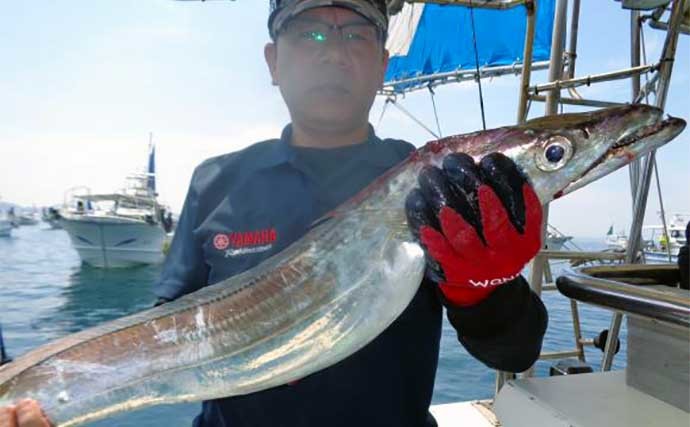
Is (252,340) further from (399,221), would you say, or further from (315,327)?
(399,221)

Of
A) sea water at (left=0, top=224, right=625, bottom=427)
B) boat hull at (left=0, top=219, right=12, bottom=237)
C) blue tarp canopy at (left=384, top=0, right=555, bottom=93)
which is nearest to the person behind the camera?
sea water at (left=0, top=224, right=625, bottom=427)

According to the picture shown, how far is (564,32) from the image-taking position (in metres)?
3.12

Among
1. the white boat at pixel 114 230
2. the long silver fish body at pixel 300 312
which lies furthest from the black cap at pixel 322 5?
the white boat at pixel 114 230

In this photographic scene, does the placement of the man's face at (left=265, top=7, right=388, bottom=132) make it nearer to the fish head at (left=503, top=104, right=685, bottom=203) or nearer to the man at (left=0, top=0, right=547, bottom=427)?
the man at (left=0, top=0, right=547, bottom=427)

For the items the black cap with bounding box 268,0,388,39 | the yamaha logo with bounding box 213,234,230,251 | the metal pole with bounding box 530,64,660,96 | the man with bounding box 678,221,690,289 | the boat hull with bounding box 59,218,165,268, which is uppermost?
the black cap with bounding box 268,0,388,39

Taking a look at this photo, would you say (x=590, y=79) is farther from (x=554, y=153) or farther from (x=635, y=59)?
(x=554, y=153)

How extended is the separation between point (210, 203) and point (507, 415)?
1.56m

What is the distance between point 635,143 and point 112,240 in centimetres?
3204

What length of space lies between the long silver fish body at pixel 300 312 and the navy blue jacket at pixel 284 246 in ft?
1.04

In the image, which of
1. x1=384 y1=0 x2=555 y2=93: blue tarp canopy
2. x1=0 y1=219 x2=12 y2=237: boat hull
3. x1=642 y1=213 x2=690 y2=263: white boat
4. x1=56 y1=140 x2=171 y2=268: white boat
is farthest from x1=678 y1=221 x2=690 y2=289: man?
x1=0 y1=219 x2=12 y2=237: boat hull

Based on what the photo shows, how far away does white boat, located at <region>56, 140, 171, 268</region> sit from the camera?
94.9 feet

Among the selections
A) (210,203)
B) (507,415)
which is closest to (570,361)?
(507,415)

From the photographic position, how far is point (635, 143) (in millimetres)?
1404

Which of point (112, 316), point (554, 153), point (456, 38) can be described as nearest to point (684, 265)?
point (554, 153)
